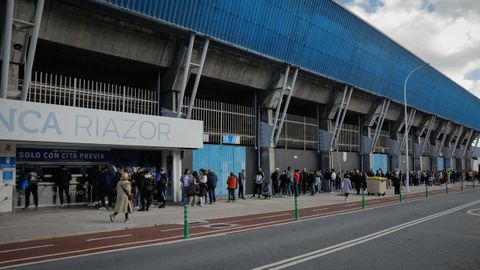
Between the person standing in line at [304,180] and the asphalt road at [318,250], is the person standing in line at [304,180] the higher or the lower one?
the higher one

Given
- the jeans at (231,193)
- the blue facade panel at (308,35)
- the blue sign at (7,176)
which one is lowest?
the jeans at (231,193)

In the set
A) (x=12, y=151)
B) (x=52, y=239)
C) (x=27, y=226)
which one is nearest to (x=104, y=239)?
(x=52, y=239)

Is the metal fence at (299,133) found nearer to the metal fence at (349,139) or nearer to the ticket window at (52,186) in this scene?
the metal fence at (349,139)

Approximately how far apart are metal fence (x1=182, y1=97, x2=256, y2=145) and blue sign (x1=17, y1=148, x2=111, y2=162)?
5384 mm

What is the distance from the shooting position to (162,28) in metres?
19.9

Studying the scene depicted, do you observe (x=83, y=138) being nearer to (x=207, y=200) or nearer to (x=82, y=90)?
(x=82, y=90)

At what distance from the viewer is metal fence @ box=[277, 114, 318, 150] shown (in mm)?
29844

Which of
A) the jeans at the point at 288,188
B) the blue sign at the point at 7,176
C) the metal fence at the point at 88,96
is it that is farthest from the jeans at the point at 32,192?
the jeans at the point at 288,188

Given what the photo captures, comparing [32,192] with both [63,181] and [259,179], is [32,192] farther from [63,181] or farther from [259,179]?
[259,179]

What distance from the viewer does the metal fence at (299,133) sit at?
2984 cm

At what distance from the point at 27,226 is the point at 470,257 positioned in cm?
1123

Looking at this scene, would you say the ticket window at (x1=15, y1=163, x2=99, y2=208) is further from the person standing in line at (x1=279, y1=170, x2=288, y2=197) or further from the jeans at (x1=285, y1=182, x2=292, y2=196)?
the jeans at (x1=285, y1=182, x2=292, y2=196)

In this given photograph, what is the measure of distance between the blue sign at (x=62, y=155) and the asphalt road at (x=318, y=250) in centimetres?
959

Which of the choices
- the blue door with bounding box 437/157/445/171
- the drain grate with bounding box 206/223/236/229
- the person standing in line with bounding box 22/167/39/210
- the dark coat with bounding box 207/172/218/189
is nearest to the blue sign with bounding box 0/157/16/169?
the person standing in line with bounding box 22/167/39/210
